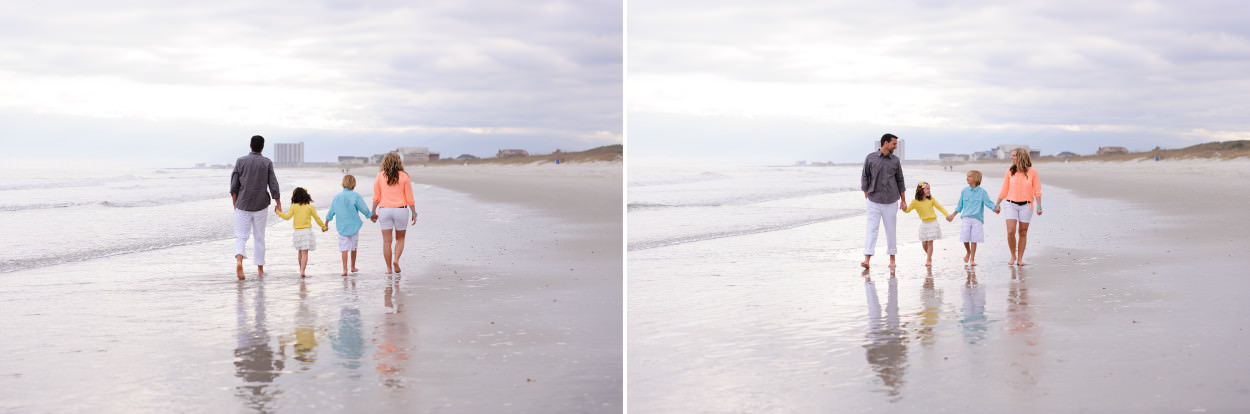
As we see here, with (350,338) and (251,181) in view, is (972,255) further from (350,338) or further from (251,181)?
(251,181)

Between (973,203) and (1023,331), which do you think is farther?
(973,203)

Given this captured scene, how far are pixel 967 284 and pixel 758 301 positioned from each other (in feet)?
7.30

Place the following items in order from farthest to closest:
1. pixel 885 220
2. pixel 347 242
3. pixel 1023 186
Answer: pixel 1023 186 → pixel 885 220 → pixel 347 242

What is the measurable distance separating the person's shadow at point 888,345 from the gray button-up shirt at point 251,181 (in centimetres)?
638

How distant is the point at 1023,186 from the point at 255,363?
8.41 m

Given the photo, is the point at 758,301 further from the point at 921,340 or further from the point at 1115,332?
the point at 1115,332

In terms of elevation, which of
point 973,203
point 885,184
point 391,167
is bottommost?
point 973,203

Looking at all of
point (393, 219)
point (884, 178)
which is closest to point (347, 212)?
point (393, 219)

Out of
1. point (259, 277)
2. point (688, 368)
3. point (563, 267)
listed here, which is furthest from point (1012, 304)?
point (259, 277)

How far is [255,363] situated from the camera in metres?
5.48

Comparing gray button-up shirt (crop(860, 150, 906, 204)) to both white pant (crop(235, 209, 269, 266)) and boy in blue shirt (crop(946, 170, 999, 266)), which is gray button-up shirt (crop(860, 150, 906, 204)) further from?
white pant (crop(235, 209, 269, 266))

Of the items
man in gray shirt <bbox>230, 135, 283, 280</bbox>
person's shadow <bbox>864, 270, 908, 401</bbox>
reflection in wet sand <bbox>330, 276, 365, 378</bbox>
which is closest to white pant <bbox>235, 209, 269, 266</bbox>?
man in gray shirt <bbox>230, 135, 283, 280</bbox>

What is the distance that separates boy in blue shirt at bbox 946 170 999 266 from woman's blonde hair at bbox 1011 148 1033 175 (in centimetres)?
42

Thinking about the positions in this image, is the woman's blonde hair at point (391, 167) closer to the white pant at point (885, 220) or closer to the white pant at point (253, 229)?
the white pant at point (253, 229)
